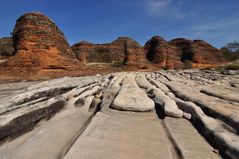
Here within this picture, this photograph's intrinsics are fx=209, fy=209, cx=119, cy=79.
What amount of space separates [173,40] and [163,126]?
6298cm

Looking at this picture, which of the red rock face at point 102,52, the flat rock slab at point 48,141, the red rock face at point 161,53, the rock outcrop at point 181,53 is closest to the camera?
the flat rock slab at point 48,141

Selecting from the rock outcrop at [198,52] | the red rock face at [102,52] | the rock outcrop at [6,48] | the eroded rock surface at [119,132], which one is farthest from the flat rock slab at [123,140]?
the rock outcrop at [198,52]

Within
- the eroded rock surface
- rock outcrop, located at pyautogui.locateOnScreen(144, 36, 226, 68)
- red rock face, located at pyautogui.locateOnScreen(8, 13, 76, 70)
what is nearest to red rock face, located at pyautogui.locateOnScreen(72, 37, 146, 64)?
rock outcrop, located at pyautogui.locateOnScreen(144, 36, 226, 68)

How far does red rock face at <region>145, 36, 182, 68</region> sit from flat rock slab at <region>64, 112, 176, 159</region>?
47.7m

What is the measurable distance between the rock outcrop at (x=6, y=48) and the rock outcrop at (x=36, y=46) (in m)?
17.9

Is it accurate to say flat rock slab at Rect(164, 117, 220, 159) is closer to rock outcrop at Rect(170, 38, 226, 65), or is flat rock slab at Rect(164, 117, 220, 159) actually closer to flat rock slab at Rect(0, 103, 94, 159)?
flat rock slab at Rect(0, 103, 94, 159)

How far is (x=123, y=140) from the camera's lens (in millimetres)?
1465

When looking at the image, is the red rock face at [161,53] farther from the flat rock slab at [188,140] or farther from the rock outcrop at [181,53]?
the flat rock slab at [188,140]

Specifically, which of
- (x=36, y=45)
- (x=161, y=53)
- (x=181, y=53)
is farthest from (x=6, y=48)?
(x=181, y=53)

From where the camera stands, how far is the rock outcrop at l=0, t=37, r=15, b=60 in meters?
34.0

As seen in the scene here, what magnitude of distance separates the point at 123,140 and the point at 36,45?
56.2 ft

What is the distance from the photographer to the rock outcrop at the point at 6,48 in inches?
1337

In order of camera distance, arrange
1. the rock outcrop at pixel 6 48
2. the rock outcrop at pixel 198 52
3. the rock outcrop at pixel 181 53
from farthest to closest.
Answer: the rock outcrop at pixel 198 52
the rock outcrop at pixel 181 53
the rock outcrop at pixel 6 48

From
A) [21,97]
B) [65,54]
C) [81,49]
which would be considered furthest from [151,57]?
[21,97]
